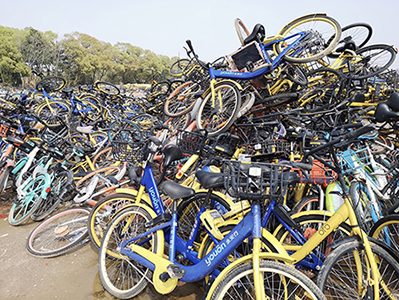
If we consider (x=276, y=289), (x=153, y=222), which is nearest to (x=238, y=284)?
(x=276, y=289)

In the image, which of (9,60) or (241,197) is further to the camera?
(9,60)

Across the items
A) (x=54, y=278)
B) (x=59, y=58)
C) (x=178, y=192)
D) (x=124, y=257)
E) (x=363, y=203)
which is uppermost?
(x=59, y=58)

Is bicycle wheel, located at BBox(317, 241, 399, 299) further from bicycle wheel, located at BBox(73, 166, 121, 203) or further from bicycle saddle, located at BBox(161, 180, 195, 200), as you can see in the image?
bicycle wheel, located at BBox(73, 166, 121, 203)

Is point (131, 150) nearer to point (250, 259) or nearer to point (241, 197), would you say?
point (241, 197)

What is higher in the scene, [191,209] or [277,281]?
[191,209]

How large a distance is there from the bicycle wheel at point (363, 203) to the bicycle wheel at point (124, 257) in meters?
2.43

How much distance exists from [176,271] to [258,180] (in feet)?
3.73

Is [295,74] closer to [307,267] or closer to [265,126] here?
[265,126]

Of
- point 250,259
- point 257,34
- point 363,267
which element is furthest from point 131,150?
point 257,34

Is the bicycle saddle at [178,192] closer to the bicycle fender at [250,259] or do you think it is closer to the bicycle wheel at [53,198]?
the bicycle fender at [250,259]

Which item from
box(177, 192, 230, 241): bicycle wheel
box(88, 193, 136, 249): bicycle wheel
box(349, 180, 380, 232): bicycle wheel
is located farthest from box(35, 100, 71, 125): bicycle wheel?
box(349, 180, 380, 232): bicycle wheel

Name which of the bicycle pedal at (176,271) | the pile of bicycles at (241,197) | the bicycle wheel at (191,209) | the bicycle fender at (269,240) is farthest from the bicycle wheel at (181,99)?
the bicycle pedal at (176,271)

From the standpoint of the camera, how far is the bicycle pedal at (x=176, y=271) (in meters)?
1.96

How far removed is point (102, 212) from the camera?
3.12 m
